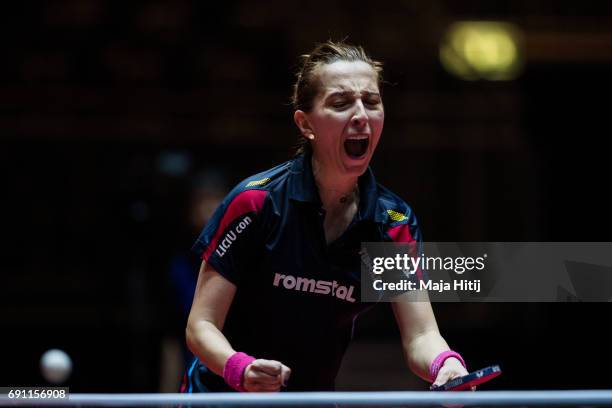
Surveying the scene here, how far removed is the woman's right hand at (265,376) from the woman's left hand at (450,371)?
1.47ft

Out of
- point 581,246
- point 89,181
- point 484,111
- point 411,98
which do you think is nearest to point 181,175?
point 89,181

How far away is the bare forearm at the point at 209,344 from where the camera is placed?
2.37 m

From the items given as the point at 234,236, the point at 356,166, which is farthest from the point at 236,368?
the point at 356,166

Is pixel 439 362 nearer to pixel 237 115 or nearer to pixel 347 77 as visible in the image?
pixel 347 77

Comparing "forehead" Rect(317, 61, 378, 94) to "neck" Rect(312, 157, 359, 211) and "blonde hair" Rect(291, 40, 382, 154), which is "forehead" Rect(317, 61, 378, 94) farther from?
"neck" Rect(312, 157, 359, 211)

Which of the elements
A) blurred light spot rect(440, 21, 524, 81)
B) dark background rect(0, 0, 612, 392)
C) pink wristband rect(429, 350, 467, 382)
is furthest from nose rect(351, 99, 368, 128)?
blurred light spot rect(440, 21, 524, 81)

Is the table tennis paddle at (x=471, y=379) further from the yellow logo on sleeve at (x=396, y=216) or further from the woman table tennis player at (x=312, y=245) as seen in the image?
the yellow logo on sleeve at (x=396, y=216)

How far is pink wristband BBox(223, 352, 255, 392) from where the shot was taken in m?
2.27

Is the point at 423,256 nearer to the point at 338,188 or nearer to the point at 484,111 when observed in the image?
the point at 338,188

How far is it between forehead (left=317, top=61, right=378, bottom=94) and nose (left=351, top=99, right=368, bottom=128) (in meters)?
0.06

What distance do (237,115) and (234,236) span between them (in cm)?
699

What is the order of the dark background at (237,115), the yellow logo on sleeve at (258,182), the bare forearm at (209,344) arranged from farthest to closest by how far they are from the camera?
the dark background at (237,115), the yellow logo on sleeve at (258,182), the bare forearm at (209,344)

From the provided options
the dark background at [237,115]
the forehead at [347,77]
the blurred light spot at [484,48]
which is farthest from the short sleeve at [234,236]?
the blurred light spot at [484,48]

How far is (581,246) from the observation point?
3.34 m
